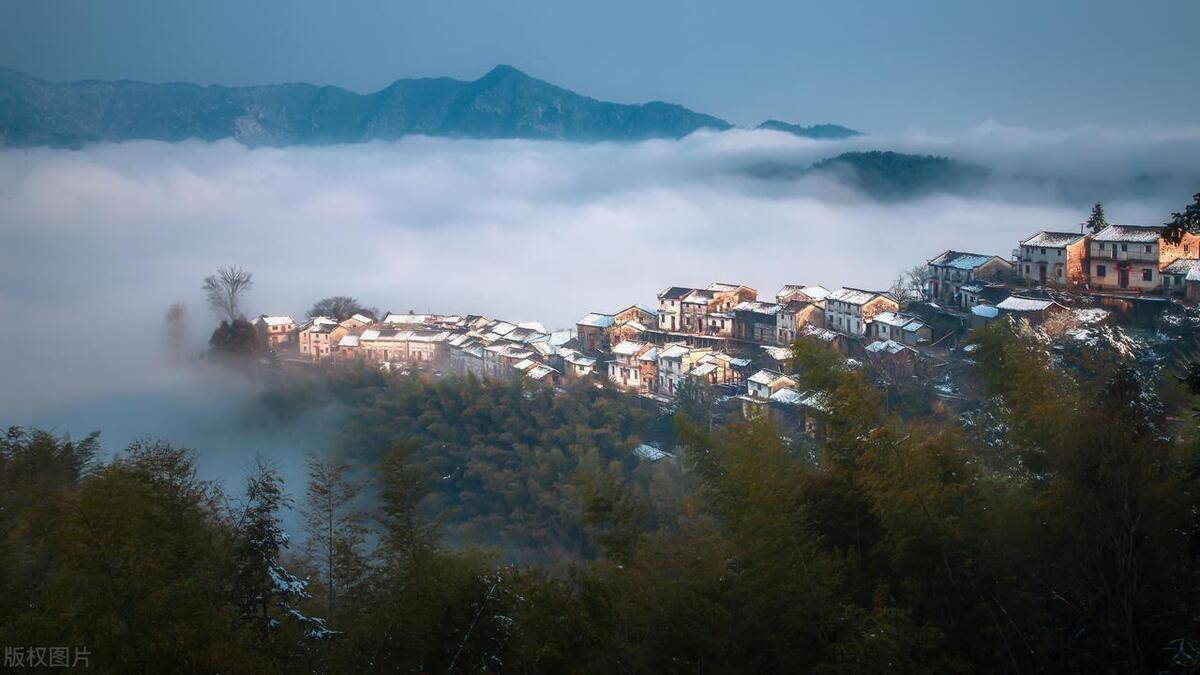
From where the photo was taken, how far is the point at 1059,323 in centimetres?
982

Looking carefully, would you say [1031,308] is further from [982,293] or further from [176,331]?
[176,331]

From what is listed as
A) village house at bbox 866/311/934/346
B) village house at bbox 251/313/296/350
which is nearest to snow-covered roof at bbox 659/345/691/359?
village house at bbox 866/311/934/346

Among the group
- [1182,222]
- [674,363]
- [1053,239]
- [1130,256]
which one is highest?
[1053,239]

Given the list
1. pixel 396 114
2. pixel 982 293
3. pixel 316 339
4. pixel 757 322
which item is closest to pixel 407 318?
pixel 316 339

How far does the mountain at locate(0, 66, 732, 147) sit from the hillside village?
14.4 meters

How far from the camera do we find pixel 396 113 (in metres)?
33.7

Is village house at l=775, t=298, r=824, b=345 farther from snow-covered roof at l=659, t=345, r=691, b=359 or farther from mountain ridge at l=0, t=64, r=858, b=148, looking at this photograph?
mountain ridge at l=0, t=64, r=858, b=148

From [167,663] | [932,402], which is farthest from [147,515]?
[932,402]

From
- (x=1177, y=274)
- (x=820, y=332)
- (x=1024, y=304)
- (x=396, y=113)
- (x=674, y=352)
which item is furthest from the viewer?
(x=396, y=113)

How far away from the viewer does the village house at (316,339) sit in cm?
1908

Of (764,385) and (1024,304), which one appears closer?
(1024,304)

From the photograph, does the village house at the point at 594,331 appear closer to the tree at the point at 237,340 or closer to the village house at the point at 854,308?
the village house at the point at 854,308

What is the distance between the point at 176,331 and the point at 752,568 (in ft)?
63.7

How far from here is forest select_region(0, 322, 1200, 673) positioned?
3.41m
